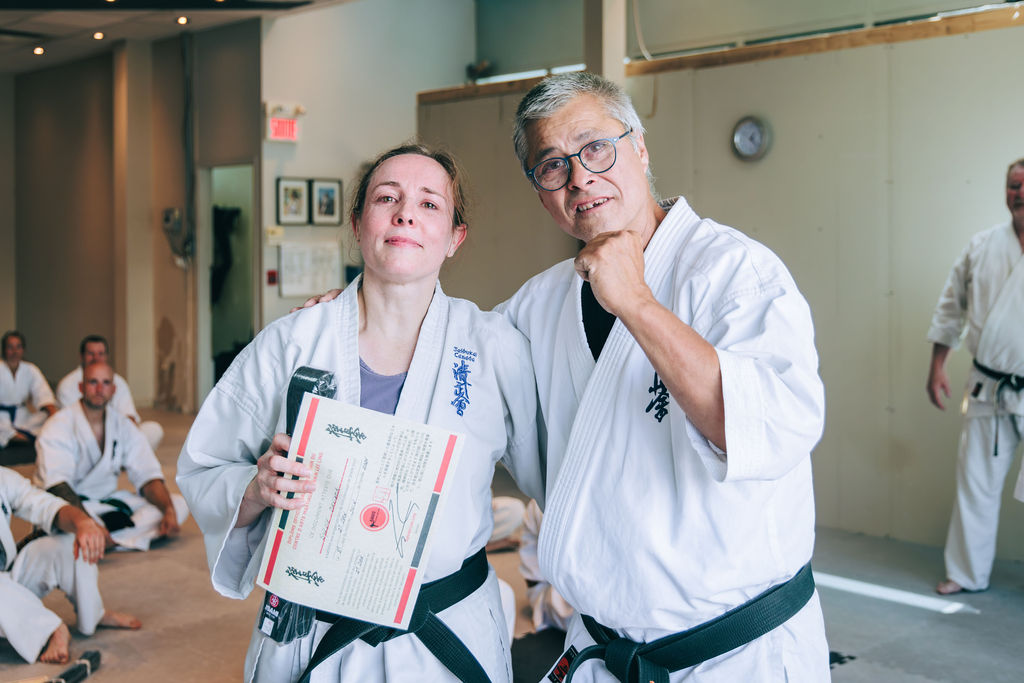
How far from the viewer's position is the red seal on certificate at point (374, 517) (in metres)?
1.45

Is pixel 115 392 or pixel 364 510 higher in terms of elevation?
pixel 364 510

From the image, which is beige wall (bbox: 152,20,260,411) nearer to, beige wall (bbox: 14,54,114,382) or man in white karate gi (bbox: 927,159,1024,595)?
beige wall (bbox: 14,54,114,382)

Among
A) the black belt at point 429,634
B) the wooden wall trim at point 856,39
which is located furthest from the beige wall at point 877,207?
the black belt at point 429,634

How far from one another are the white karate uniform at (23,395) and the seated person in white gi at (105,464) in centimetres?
218

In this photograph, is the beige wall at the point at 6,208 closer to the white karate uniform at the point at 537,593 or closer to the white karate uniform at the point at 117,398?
the white karate uniform at the point at 117,398

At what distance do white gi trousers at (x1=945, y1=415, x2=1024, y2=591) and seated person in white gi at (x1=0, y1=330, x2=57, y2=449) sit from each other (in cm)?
582

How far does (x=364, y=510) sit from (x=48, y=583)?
2.96 metres

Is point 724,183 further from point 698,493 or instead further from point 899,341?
point 698,493

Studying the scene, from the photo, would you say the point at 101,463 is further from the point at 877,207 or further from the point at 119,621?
the point at 877,207

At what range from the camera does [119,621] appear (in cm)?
383

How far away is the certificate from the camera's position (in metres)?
1.43

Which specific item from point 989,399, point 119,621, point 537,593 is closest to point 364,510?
point 537,593

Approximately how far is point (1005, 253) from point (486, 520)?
3515mm

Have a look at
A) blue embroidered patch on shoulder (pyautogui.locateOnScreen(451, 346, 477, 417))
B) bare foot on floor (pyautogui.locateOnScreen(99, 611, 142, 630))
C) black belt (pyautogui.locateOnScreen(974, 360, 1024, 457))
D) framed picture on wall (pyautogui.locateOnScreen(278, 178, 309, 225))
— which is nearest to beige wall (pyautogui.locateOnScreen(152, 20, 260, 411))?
framed picture on wall (pyautogui.locateOnScreen(278, 178, 309, 225))
